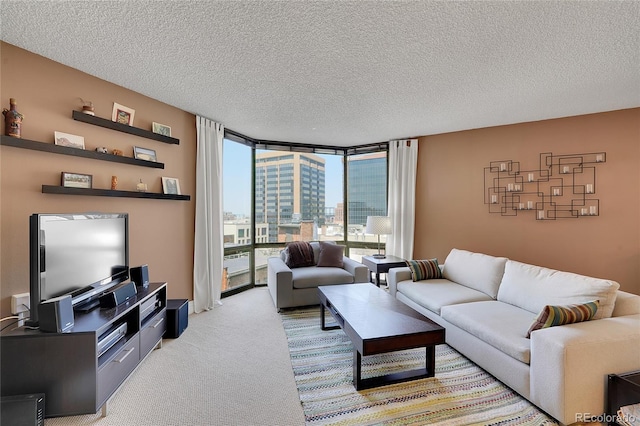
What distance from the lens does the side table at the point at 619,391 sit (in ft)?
5.03

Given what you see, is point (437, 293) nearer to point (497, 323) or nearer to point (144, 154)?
point (497, 323)

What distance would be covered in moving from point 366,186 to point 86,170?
4.00 metres

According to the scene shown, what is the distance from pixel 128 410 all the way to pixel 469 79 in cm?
374

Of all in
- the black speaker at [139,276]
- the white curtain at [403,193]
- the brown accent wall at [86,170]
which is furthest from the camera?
the white curtain at [403,193]

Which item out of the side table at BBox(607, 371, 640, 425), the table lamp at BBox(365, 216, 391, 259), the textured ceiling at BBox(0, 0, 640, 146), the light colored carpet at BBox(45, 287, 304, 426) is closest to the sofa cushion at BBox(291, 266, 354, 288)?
the light colored carpet at BBox(45, 287, 304, 426)

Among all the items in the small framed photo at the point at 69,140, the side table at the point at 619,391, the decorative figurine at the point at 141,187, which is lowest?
the side table at the point at 619,391

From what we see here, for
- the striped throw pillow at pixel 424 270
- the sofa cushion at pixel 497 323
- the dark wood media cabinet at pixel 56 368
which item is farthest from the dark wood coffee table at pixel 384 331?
the dark wood media cabinet at pixel 56 368

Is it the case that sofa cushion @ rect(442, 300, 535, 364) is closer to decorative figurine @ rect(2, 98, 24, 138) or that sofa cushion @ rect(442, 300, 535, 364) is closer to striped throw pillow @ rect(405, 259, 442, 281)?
striped throw pillow @ rect(405, 259, 442, 281)

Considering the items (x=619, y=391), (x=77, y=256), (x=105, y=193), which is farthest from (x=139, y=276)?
(x=619, y=391)

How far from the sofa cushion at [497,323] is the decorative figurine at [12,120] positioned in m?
3.78

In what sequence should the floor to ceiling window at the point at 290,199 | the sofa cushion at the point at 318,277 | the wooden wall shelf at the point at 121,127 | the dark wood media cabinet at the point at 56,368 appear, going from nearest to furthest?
the dark wood media cabinet at the point at 56,368 → the wooden wall shelf at the point at 121,127 → the sofa cushion at the point at 318,277 → the floor to ceiling window at the point at 290,199

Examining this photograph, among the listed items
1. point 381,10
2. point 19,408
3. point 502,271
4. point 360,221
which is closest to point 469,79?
point 381,10

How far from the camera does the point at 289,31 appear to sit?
1.83m

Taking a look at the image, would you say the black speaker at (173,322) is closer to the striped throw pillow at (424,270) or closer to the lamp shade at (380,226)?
the striped throw pillow at (424,270)
